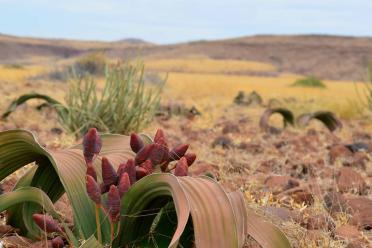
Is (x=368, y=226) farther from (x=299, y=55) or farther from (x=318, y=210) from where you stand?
(x=299, y=55)

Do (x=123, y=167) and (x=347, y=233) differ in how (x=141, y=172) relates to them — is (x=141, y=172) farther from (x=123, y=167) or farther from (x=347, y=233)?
(x=347, y=233)

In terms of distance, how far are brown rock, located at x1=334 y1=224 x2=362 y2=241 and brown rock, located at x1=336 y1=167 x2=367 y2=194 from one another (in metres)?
0.85

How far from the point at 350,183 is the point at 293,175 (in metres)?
0.44

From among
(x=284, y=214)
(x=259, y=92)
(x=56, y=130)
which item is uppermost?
(x=284, y=214)

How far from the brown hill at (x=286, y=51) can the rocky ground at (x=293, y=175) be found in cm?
3796

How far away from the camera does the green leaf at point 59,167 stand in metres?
1.69

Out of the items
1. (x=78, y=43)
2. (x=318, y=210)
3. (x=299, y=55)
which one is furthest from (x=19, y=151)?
(x=78, y=43)

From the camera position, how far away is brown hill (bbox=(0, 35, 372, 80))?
47.8 metres

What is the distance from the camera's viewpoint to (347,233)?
7.13 ft

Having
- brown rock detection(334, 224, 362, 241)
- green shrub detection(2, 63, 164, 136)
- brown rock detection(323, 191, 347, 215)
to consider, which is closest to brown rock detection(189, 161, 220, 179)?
brown rock detection(323, 191, 347, 215)

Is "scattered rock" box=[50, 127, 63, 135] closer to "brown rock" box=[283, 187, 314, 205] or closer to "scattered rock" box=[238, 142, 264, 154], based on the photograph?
"scattered rock" box=[238, 142, 264, 154]

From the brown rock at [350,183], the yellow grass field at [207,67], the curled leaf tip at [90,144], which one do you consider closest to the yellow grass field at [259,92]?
the brown rock at [350,183]

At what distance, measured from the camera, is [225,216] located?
144 cm

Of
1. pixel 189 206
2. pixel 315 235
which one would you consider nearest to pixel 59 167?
pixel 189 206
